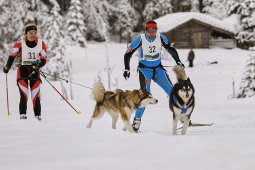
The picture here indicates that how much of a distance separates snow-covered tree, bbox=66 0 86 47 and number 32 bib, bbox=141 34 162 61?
1270 inches

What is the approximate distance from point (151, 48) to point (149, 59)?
0.75ft

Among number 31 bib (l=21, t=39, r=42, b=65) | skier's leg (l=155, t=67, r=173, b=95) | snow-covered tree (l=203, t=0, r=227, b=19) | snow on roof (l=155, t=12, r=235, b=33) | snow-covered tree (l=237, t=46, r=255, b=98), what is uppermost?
snow-covered tree (l=203, t=0, r=227, b=19)

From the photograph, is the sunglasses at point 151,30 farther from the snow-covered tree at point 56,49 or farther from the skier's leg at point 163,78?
the snow-covered tree at point 56,49

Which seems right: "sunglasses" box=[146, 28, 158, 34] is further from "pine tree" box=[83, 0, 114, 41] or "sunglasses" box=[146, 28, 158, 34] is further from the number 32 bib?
"pine tree" box=[83, 0, 114, 41]

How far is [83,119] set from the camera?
1001cm

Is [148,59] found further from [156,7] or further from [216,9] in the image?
[216,9]

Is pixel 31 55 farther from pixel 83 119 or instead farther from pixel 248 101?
pixel 248 101

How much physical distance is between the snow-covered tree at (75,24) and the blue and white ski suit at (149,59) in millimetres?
32181

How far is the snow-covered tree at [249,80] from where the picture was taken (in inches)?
599

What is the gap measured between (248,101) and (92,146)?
9.50 metres

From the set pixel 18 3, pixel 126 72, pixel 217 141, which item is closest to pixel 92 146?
pixel 217 141

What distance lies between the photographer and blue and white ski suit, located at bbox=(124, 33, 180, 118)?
7.57 metres

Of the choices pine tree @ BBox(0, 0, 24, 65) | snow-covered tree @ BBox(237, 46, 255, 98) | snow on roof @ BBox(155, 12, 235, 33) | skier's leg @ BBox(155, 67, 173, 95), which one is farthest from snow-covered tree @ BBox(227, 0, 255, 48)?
skier's leg @ BBox(155, 67, 173, 95)

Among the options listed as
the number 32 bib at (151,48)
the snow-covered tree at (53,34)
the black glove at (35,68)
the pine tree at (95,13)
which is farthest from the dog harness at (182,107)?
the pine tree at (95,13)
